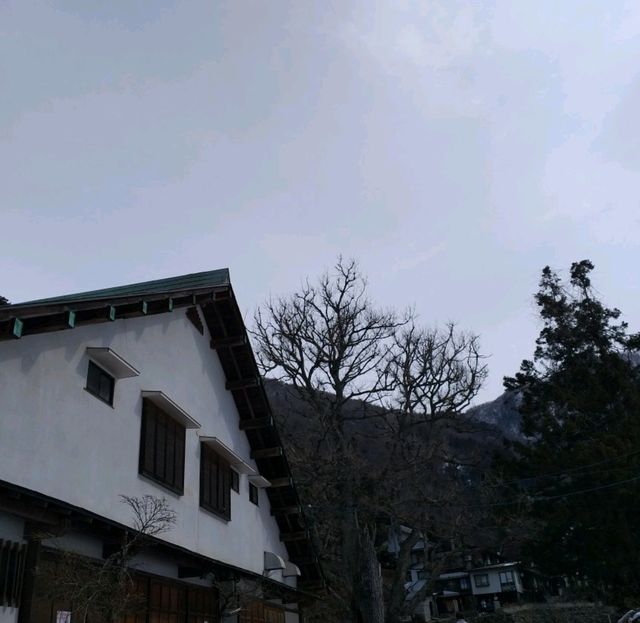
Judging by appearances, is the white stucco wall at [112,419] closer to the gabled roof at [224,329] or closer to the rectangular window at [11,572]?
the gabled roof at [224,329]

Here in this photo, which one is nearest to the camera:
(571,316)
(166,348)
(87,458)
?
(87,458)

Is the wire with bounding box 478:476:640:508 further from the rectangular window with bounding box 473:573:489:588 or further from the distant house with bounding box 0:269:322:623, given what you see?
the rectangular window with bounding box 473:573:489:588

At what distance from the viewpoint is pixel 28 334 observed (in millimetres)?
7926

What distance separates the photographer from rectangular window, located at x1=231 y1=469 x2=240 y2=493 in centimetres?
1549

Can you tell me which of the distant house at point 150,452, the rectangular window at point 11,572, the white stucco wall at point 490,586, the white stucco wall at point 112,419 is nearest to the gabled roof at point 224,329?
the distant house at point 150,452

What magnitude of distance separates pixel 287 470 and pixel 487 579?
5540cm

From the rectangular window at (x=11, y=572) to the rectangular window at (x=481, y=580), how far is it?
65.5 metres

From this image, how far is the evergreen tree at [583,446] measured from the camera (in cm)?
3017

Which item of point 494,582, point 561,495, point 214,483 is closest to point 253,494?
point 214,483

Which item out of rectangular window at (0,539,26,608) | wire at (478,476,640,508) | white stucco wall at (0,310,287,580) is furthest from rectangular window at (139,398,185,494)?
wire at (478,476,640,508)

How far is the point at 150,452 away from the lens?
1117cm

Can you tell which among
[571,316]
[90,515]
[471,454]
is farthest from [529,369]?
[90,515]

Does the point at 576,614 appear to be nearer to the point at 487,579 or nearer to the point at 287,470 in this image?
the point at 487,579

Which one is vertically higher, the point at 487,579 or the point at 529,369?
the point at 529,369
